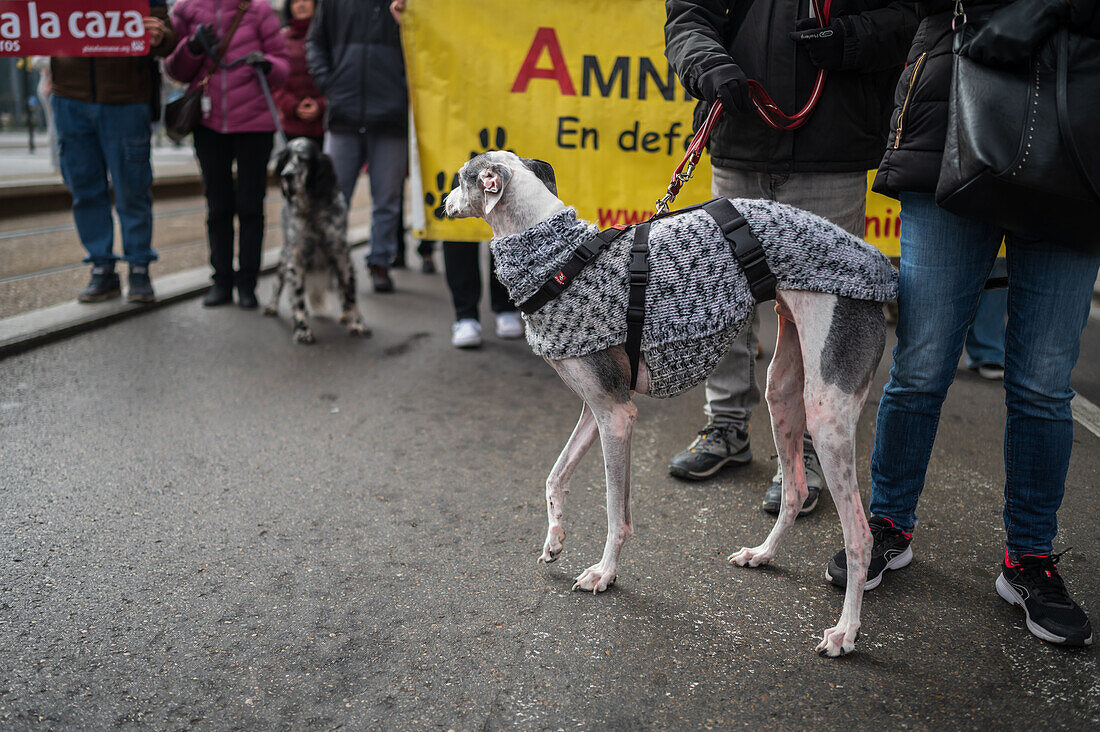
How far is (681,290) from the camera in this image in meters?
2.38

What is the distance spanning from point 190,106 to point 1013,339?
557 cm

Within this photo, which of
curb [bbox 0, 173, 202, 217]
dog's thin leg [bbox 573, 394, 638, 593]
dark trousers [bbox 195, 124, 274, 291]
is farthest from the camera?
curb [bbox 0, 173, 202, 217]

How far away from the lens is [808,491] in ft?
11.0

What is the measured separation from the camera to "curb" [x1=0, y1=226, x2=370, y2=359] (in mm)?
5316

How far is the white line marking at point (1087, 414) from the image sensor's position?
4.36 metres

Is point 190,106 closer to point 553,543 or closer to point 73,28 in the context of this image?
point 73,28

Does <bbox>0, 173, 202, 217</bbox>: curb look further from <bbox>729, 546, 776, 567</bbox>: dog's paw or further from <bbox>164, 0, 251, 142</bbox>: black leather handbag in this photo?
<bbox>729, 546, 776, 567</bbox>: dog's paw

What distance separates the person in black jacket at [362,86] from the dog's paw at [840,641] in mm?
5597

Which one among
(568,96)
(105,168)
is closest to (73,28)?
(105,168)

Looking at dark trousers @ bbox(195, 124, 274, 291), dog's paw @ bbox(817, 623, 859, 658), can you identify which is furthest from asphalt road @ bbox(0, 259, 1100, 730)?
dark trousers @ bbox(195, 124, 274, 291)

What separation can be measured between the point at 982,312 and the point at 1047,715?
3617mm

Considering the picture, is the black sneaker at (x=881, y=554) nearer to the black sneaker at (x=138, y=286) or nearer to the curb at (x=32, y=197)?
the black sneaker at (x=138, y=286)

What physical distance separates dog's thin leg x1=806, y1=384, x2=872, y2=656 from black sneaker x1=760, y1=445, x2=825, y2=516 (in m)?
0.79

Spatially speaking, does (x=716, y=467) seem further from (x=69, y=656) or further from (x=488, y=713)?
(x=69, y=656)
